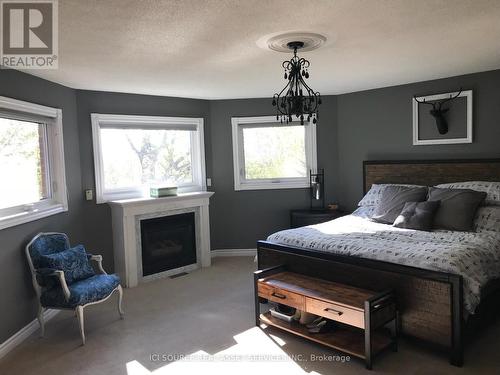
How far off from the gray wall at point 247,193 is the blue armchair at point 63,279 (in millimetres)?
2250

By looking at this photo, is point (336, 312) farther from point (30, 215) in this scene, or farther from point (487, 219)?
point (30, 215)

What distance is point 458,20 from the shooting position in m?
2.48

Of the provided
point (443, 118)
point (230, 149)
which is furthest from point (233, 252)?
point (443, 118)

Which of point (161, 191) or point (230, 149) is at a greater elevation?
point (230, 149)

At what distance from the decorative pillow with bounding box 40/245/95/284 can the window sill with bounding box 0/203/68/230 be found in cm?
35

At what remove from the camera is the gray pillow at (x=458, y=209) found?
3.54 m

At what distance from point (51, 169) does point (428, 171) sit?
13.1ft

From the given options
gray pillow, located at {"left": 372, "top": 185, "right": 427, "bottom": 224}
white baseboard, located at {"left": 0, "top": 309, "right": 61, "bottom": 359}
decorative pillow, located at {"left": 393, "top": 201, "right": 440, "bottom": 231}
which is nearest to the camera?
white baseboard, located at {"left": 0, "top": 309, "right": 61, "bottom": 359}

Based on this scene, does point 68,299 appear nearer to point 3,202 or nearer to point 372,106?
point 3,202

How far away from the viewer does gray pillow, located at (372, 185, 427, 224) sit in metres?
4.02

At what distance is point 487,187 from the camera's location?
3.83 meters

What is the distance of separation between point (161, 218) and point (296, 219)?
5.57 feet

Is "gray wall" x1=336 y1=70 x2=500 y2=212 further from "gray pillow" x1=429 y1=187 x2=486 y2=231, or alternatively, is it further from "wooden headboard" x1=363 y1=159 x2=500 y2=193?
"gray pillow" x1=429 y1=187 x2=486 y2=231

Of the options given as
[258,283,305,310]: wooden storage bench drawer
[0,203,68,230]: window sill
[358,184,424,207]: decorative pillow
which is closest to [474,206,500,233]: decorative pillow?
[358,184,424,207]: decorative pillow
